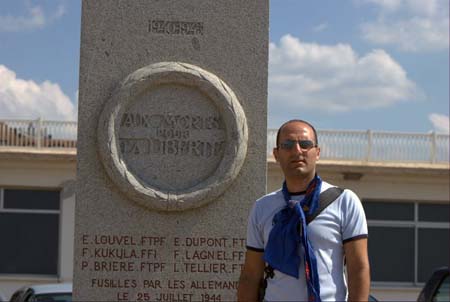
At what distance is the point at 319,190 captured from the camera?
454 centimetres

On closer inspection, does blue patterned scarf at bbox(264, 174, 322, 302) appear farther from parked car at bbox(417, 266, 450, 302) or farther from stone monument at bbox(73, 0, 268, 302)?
parked car at bbox(417, 266, 450, 302)

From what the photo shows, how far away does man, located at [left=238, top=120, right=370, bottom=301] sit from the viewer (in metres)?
4.37

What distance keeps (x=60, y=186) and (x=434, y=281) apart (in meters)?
16.0

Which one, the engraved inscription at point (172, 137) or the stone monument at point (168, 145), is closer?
the stone monument at point (168, 145)

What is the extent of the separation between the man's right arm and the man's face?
44 cm

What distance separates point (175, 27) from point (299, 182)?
2971 millimetres

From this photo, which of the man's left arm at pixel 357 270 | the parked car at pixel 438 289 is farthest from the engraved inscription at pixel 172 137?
the parked car at pixel 438 289

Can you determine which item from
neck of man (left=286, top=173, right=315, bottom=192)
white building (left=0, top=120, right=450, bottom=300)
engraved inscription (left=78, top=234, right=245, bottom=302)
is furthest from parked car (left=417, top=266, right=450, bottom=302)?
white building (left=0, top=120, right=450, bottom=300)

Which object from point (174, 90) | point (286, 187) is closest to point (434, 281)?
point (174, 90)

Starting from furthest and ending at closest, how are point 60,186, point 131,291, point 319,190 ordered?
point 60,186, point 131,291, point 319,190

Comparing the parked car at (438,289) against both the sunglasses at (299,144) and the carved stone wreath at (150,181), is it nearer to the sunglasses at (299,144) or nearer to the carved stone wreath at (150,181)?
the carved stone wreath at (150,181)

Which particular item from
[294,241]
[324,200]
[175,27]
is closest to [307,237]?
[294,241]

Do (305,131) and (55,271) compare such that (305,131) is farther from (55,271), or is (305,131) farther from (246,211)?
(55,271)

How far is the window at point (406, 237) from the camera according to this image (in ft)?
85.0
